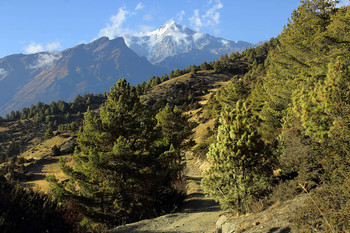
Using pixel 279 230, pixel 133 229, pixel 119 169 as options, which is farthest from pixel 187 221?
pixel 279 230

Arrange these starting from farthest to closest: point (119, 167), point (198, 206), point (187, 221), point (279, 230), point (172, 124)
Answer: point (172, 124) → point (198, 206) → point (119, 167) → point (187, 221) → point (279, 230)

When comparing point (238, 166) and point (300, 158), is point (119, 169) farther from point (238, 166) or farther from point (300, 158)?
point (300, 158)

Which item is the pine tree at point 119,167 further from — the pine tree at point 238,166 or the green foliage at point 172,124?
the green foliage at point 172,124

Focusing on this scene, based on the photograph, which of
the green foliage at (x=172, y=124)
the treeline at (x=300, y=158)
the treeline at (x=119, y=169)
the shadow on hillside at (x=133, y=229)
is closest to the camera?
the treeline at (x=300, y=158)

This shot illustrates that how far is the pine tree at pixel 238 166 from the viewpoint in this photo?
801 centimetres

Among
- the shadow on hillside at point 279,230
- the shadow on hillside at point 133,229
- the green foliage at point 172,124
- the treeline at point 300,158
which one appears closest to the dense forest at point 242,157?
the treeline at point 300,158

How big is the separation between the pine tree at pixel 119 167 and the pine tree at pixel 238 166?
441 centimetres

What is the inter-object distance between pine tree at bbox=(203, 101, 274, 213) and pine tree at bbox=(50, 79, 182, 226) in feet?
14.5

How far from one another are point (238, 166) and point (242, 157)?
0.54m

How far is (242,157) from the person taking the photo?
26.1ft

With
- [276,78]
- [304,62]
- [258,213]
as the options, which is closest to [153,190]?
[258,213]

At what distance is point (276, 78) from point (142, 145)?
62.2 feet

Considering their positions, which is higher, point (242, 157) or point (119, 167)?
point (119, 167)

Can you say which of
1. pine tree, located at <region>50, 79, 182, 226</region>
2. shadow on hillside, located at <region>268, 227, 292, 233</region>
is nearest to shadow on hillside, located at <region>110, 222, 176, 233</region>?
pine tree, located at <region>50, 79, 182, 226</region>
